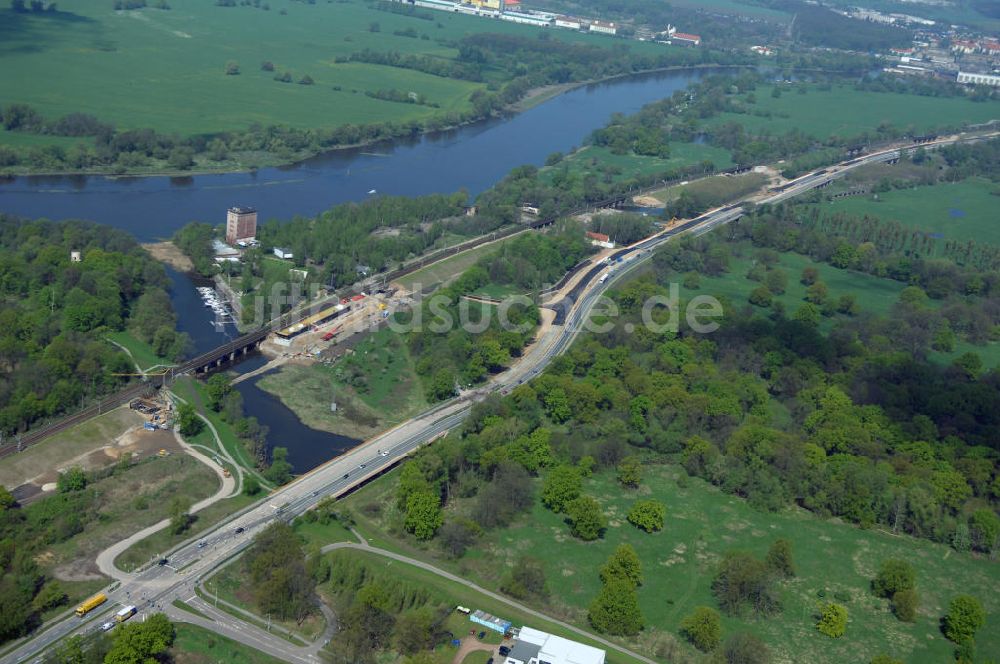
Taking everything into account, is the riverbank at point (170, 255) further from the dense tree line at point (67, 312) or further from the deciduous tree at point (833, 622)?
the deciduous tree at point (833, 622)

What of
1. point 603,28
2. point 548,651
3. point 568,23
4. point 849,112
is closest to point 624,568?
point 548,651

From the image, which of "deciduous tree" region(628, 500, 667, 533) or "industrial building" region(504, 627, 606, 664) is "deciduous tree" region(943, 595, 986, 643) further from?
"industrial building" region(504, 627, 606, 664)

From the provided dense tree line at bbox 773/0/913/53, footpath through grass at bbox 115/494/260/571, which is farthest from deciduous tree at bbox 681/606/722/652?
dense tree line at bbox 773/0/913/53

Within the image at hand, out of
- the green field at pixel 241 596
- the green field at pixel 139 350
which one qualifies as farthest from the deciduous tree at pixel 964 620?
the green field at pixel 139 350

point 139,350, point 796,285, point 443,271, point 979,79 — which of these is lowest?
point 139,350

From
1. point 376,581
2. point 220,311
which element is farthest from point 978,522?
point 220,311

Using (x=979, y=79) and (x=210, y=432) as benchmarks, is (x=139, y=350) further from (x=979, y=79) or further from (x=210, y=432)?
(x=979, y=79)

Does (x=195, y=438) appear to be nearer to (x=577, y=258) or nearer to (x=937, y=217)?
(x=577, y=258)
